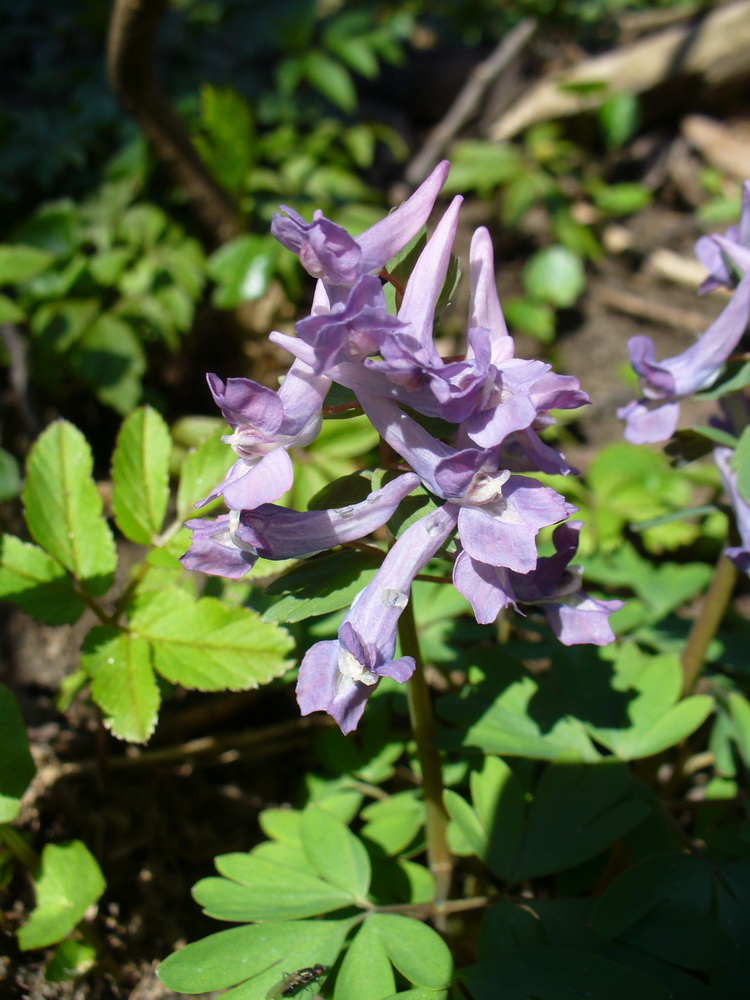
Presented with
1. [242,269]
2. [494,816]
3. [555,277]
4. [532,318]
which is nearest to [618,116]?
[555,277]

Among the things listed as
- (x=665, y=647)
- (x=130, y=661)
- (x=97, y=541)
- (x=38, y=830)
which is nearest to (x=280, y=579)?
(x=130, y=661)

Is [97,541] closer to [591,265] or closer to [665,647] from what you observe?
[665,647]

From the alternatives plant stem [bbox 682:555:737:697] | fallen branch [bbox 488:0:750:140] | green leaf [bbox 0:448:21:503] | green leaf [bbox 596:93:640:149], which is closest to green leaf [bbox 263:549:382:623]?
plant stem [bbox 682:555:737:697]

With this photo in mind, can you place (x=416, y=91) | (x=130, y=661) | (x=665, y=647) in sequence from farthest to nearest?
(x=416, y=91), (x=665, y=647), (x=130, y=661)

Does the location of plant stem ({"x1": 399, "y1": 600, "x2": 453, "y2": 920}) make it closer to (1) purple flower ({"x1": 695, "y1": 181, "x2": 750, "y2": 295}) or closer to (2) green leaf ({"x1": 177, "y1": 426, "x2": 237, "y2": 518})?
(2) green leaf ({"x1": 177, "y1": 426, "x2": 237, "y2": 518})

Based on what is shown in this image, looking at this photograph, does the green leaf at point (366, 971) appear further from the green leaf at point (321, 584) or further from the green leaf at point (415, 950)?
the green leaf at point (321, 584)
